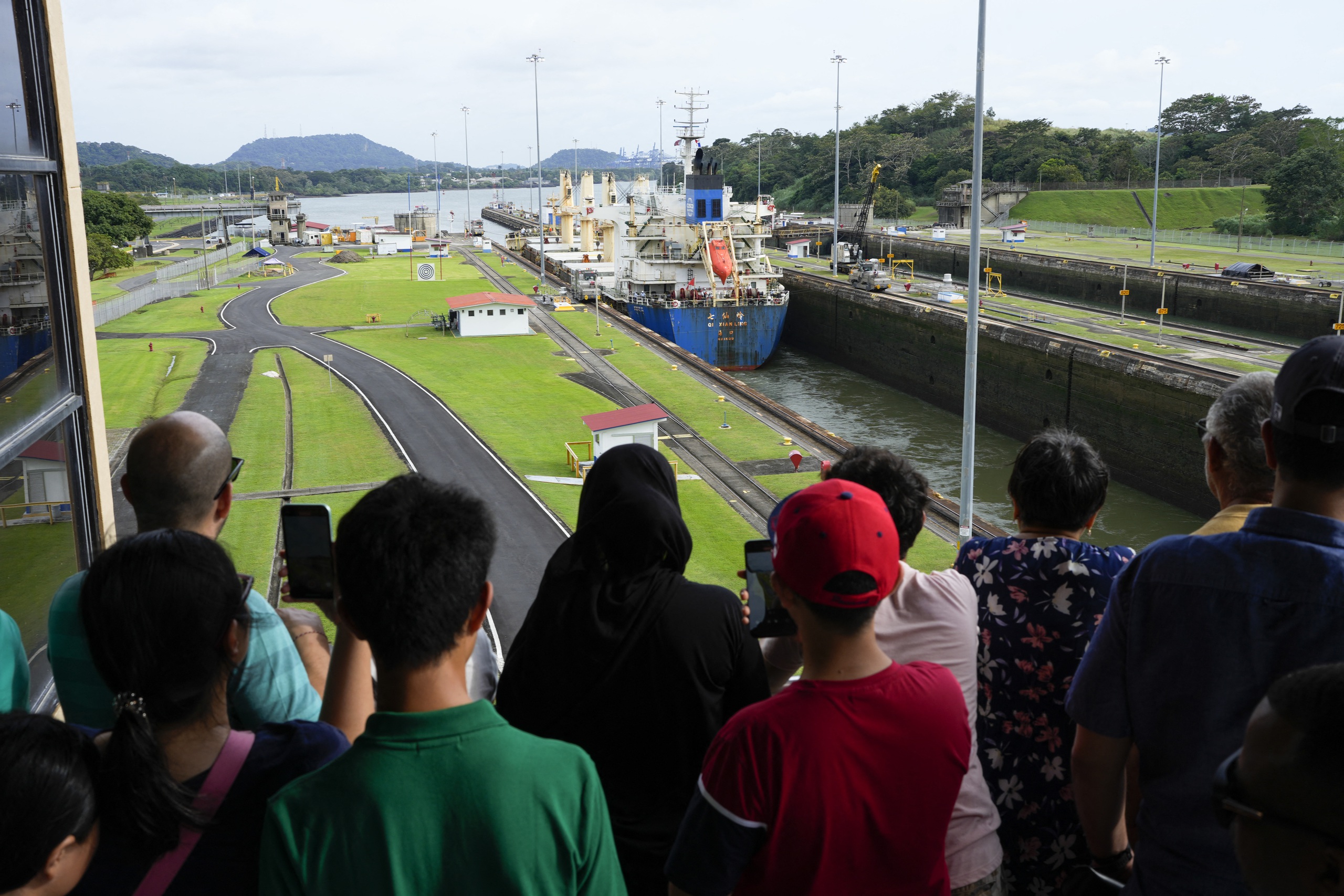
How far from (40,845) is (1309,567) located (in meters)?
2.69

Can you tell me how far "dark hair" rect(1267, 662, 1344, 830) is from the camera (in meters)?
1.53

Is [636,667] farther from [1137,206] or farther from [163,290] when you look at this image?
[1137,206]

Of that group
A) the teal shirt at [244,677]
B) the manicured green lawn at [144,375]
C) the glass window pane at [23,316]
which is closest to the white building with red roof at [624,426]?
the manicured green lawn at [144,375]

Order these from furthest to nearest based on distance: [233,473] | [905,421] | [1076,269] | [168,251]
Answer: [168,251] → [1076,269] → [905,421] → [233,473]

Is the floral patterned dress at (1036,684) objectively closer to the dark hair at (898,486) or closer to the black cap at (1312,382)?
the dark hair at (898,486)

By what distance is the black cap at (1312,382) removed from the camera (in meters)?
2.11

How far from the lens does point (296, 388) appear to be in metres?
29.3

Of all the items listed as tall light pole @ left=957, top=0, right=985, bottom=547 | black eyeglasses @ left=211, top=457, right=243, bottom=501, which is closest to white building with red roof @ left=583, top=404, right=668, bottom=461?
tall light pole @ left=957, top=0, right=985, bottom=547

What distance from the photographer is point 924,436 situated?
30.8m

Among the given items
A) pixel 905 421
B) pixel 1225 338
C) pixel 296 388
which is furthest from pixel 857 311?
pixel 296 388

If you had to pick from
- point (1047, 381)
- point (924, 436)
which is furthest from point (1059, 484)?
point (1047, 381)

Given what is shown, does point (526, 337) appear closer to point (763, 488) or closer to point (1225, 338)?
point (763, 488)

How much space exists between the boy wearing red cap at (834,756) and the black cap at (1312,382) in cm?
91

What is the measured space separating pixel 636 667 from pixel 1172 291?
45480mm
